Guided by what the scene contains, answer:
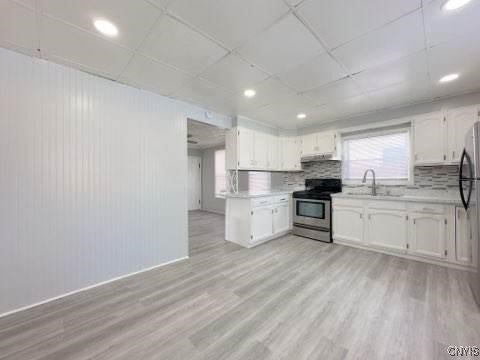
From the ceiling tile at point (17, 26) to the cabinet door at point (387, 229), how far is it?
4.46m

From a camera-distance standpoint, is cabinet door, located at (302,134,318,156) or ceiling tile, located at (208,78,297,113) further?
cabinet door, located at (302,134,318,156)

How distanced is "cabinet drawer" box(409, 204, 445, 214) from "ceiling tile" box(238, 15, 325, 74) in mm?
2563

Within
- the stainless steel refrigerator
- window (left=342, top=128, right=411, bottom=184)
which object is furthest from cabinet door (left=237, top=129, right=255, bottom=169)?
the stainless steel refrigerator

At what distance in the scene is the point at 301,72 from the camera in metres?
2.23

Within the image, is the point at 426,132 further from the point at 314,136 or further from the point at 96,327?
the point at 96,327

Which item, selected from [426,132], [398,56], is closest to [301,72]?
[398,56]

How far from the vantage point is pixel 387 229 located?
305 cm

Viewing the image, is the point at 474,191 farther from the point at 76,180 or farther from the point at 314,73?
the point at 76,180

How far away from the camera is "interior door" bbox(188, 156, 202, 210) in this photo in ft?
23.5

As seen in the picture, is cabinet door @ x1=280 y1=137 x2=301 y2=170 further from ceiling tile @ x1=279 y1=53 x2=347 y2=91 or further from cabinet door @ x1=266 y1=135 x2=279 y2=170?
ceiling tile @ x1=279 y1=53 x2=347 y2=91

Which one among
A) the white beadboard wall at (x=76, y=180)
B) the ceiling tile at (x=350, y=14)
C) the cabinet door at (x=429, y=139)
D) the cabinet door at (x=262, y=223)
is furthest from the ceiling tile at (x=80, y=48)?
the cabinet door at (x=429, y=139)

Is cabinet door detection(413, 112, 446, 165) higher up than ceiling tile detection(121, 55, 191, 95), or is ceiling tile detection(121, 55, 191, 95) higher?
ceiling tile detection(121, 55, 191, 95)

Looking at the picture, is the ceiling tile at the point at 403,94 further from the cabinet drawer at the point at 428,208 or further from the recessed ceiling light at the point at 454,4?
the cabinet drawer at the point at 428,208

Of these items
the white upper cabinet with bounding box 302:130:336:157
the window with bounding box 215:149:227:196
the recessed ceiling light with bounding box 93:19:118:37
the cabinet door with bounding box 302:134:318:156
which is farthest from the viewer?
the window with bounding box 215:149:227:196
